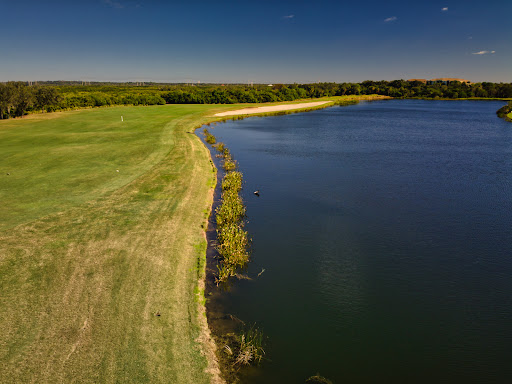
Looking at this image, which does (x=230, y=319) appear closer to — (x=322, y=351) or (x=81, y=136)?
(x=322, y=351)

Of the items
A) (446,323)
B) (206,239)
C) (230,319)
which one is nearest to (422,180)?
(446,323)

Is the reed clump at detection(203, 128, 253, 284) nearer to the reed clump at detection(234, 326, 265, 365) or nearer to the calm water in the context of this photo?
the calm water

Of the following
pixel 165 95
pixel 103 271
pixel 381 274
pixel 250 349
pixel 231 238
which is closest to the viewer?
pixel 250 349

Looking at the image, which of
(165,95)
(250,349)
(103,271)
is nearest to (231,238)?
(103,271)

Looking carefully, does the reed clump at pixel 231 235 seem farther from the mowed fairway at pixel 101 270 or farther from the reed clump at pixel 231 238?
the mowed fairway at pixel 101 270

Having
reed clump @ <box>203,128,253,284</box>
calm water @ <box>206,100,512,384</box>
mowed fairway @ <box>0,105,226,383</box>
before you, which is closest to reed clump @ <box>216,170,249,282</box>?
reed clump @ <box>203,128,253,284</box>

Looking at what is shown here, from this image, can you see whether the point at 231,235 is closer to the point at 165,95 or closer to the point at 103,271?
the point at 103,271

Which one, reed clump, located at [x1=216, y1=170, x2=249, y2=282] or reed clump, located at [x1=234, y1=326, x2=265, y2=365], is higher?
reed clump, located at [x1=216, y1=170, x2=249, y2=282]
